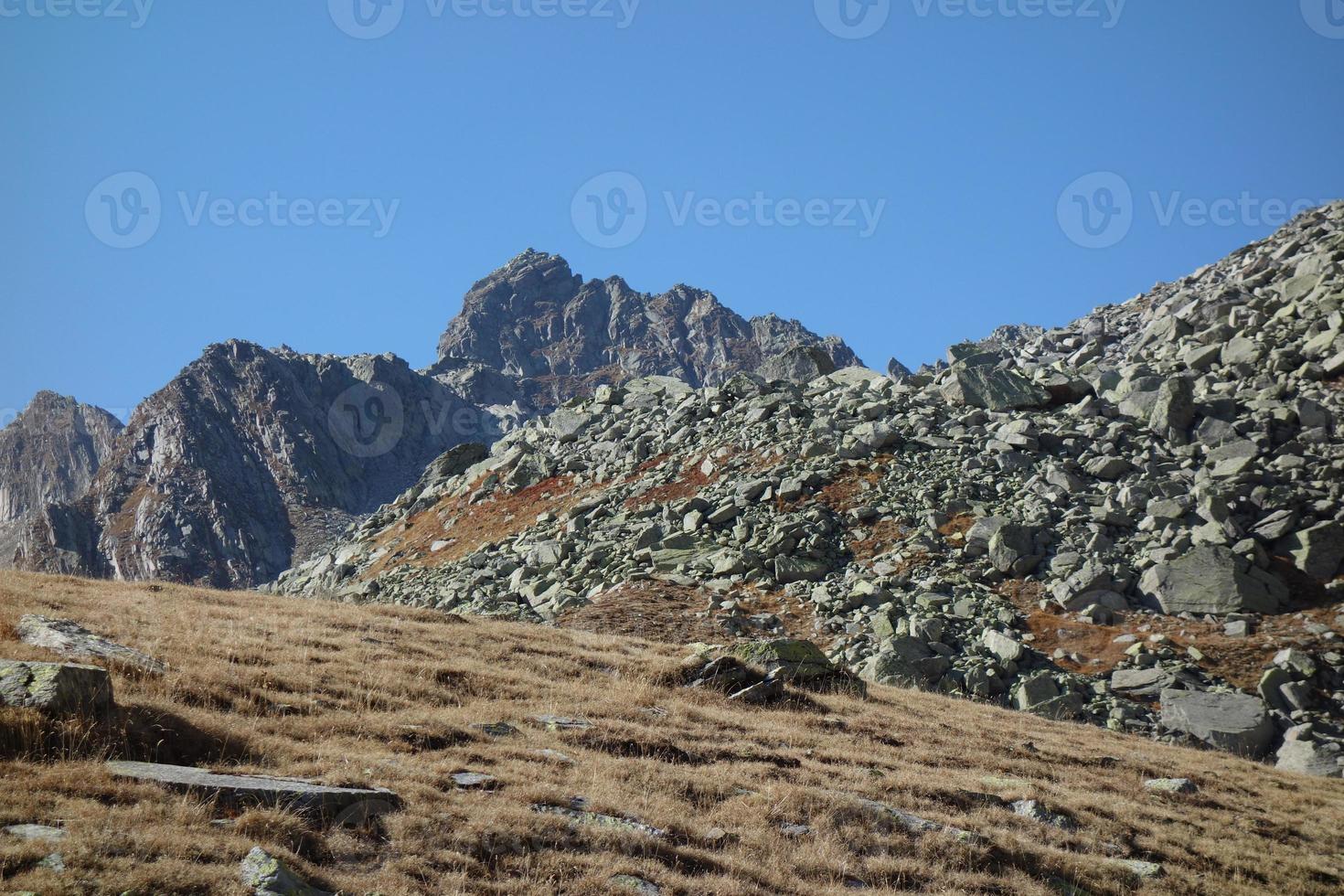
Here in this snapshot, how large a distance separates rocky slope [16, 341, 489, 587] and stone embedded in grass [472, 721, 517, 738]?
478ft

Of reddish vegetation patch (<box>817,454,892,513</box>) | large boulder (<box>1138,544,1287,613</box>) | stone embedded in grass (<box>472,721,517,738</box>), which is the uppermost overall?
reddish vegetation patch (<box>817,454,892,513</box>)

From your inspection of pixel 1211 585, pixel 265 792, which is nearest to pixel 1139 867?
pixel 265 792

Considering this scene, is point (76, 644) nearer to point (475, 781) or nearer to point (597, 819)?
point (475, 781)

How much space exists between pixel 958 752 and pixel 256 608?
548 inches

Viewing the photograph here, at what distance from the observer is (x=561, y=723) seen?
44.8 feet

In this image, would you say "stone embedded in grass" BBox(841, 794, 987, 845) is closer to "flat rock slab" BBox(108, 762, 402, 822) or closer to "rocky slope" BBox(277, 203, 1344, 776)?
"flat rock slab" BBox(108, 762, 402, 822)

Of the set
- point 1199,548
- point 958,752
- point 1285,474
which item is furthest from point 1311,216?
point 958,752

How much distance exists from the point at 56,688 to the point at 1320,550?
27.9 m

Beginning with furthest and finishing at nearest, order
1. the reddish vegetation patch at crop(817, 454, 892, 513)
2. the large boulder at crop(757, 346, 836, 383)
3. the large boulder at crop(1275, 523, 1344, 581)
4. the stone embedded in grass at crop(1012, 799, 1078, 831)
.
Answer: the large boulder at crop(757, 346, 836, 383) < the reddish vegetation patch at crop(817, 454, 892, 513) < the large boulder at crop(1275, 523, 1344, 581) < the stone embedded in grass at crop(1012, 799, 1078, 831)

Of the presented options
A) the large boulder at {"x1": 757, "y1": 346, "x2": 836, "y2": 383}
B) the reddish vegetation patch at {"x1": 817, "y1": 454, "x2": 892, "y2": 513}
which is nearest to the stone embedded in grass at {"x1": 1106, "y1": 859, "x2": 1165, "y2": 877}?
the reddish vegetation patch at {"x1": 817, "y1": 454, "x2": 892, "y2": 513}

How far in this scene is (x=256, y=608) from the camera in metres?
19.0

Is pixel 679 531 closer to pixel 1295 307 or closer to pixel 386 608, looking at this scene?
pixel 386 608

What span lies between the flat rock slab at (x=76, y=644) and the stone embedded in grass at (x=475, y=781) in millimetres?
4498

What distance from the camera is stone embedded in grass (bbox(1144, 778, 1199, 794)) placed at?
1505 cm
